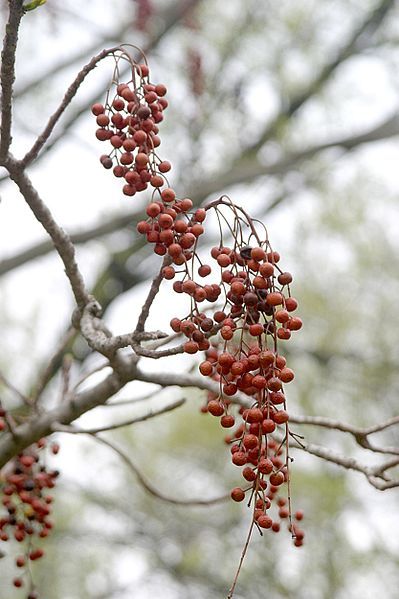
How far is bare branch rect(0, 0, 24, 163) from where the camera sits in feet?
4.24

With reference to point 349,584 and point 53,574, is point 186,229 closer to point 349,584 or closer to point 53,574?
point 349,584

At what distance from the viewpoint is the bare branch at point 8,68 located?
4.24 ft

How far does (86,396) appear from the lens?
1762mm

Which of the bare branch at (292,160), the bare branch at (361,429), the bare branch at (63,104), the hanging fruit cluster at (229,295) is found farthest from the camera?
the bare branch at (292,160)

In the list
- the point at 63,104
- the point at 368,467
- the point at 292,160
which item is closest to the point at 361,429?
the point at 368,467

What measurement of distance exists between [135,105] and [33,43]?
406 centimetres

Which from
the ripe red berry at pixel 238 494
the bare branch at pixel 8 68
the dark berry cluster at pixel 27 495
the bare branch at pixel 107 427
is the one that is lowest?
the ripe red berry at pixel 238 494

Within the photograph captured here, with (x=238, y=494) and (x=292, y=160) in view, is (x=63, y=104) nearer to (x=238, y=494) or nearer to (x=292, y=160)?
(x=238, y=494)

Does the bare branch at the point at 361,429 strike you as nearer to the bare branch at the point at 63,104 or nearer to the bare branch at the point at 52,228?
the bare branch at the point at 52,228

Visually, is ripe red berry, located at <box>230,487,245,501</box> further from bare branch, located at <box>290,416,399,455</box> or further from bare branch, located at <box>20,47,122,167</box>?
bare branch, located at <box>20,47,122,167</box>

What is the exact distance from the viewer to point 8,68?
1.34 meters

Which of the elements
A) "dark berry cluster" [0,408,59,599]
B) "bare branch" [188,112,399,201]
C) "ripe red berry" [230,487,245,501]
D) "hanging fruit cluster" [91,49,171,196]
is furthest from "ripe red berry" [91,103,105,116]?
"bare branch" [188,112,399,201]

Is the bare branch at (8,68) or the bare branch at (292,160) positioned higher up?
the bare branch at (292,160)

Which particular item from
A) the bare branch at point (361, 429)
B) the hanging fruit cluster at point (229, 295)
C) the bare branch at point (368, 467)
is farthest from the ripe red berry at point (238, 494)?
the bare branch at point (361, 429)
